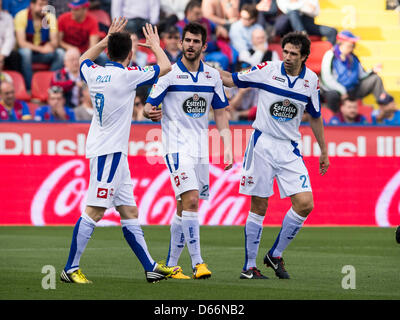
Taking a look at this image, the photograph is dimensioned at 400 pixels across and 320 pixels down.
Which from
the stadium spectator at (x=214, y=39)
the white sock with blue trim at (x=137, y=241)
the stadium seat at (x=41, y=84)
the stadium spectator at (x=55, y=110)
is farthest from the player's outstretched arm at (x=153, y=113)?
the stadium spectator at (x=214, y=39)

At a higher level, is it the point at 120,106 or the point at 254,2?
the point at 254,2

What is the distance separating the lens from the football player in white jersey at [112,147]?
8328 millimetres

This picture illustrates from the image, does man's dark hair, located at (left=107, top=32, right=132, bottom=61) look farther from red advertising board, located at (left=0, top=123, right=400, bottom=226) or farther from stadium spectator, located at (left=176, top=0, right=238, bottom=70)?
stadium spectator, located at (left=176, top=0, right=238, bottom=70)

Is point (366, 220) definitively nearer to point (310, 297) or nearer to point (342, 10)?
point (342, 10)

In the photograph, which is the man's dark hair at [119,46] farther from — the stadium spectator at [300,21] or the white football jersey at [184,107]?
the stadium spectator at [300,21]

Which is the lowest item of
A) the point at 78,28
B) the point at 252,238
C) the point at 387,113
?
the point at 252,238

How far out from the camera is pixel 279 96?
9359 millimetres

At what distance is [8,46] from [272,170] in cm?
1000

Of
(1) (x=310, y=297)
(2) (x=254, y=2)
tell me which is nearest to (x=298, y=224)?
(1) (x=310, y=297)

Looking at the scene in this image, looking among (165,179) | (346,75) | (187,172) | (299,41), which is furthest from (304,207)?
(346,75)

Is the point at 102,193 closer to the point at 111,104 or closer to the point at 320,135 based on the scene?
the point at 111,104

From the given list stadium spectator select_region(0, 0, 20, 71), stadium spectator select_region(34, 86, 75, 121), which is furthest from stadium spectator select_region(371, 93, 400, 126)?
stadium spectator select_region(0, 0, 20, 71)

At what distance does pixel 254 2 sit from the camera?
19.6 m

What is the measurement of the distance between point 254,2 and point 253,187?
11.0 m
